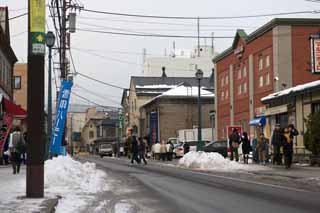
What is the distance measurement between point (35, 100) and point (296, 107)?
67.6ft

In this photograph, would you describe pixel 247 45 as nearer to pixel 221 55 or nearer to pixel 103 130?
pixel 221 55

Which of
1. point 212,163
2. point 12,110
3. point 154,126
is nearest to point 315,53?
point 212,163

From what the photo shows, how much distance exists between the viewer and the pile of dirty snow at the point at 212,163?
91.1 feet

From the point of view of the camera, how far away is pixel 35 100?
1331 cm

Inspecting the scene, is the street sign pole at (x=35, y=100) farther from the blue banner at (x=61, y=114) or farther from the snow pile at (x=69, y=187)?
the blue banner at (x=61, y=114)

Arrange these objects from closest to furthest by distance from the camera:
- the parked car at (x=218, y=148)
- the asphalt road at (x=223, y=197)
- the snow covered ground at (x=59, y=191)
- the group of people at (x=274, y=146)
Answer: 1. the snow covered ground at (x=59, y=191)
2. the asphalt road at (x=223, y=197)
3. the group of people at (x=274, y=146)
4. the parked car at (x=218, y=148)

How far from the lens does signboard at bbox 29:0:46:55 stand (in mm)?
13188

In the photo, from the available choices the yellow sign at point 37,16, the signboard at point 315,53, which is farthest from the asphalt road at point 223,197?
the signboard at point 315,53

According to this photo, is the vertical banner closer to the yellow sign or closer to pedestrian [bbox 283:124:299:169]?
pedestrian [bbox 283:124:299:169]

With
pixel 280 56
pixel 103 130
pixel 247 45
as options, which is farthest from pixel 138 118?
pixel 280 56

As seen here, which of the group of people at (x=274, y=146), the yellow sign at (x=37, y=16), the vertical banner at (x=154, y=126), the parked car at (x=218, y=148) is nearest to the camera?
the yellow sign at (x=37, y=16)

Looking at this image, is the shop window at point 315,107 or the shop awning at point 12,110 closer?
the shop window at point 315,107

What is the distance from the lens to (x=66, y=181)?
17391 mm

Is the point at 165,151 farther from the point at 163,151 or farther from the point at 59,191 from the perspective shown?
the point at 59,191
